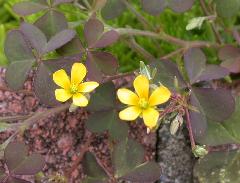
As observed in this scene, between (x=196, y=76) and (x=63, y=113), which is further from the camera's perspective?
(x=63, y=113)

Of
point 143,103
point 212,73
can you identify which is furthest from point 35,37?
point 212,73

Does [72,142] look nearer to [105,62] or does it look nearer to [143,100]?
[105,62]

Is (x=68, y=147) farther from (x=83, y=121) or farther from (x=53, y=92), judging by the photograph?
(x=53, y=92)

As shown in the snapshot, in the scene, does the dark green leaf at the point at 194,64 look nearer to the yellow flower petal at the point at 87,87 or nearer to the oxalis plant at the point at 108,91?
the oxalis plant at the point at 108,91

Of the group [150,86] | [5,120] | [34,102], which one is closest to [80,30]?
[34,102]

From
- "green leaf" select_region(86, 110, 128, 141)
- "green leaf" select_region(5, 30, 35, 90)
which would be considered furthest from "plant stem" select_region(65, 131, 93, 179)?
"green leaf" select_region(5, 30, 35, 90)

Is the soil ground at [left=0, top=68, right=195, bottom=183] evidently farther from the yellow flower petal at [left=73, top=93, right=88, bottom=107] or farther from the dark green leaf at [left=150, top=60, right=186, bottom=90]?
the yellow flower petal at [left=73, top=93, right=88, bottom=107]

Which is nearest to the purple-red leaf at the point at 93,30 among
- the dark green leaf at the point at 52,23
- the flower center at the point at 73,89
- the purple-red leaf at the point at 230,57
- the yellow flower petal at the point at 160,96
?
the dark green leaf at the point at 52,23

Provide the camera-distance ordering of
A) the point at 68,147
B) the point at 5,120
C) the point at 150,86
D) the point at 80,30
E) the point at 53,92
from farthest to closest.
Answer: the point at 80,30 < the point at 68,147 < the point at 5,120 < the point at 53,92 < the point at 150,86
